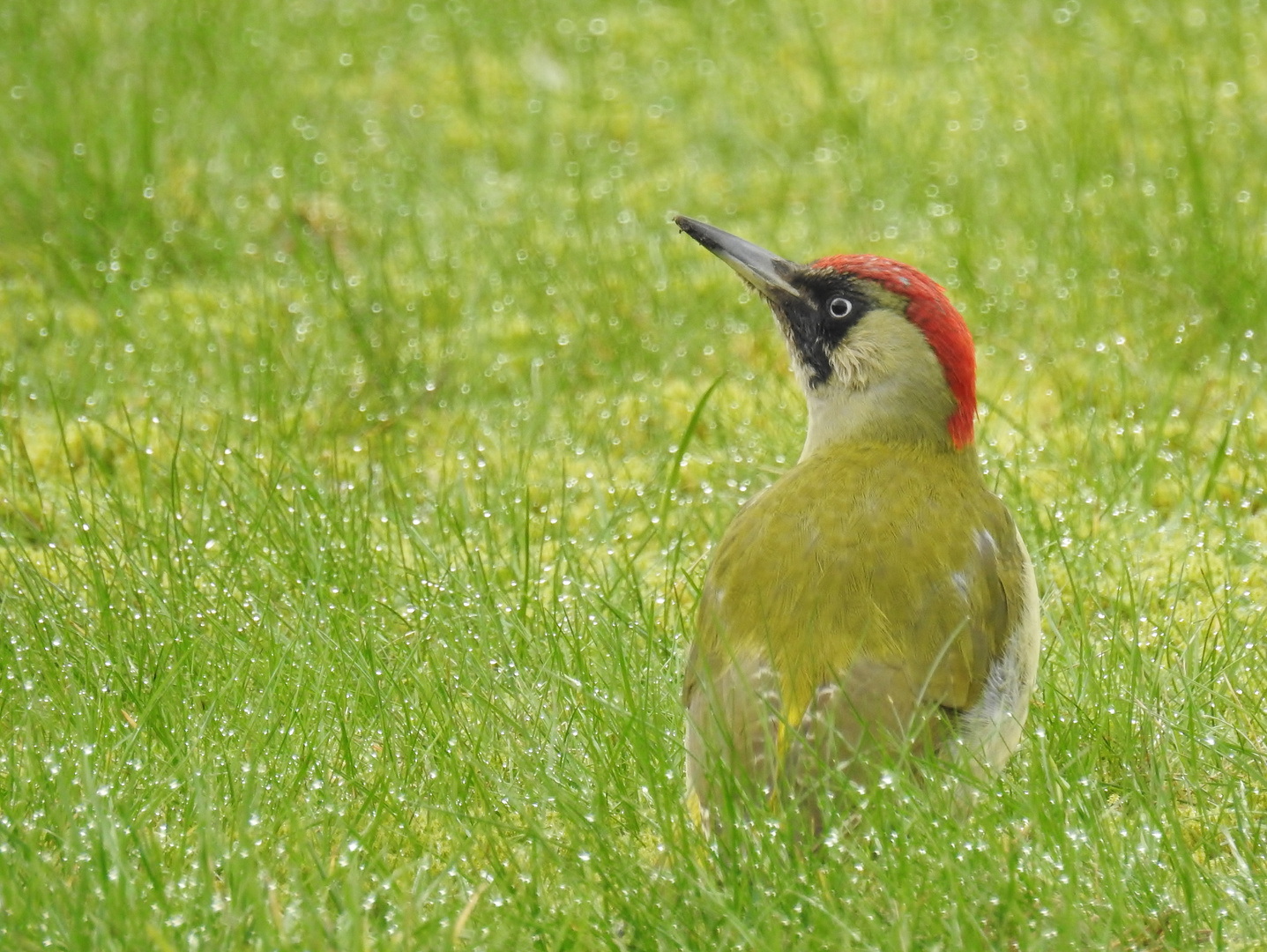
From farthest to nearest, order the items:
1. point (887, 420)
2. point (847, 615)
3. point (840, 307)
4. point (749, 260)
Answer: point (749, 260) < point (840, 307) < point (887, 420) < point (847, 615)

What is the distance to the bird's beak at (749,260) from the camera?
4.23 meters

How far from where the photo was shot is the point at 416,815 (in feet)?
11.4

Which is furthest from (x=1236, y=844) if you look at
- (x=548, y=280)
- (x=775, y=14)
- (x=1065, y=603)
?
(x=775, y=14)

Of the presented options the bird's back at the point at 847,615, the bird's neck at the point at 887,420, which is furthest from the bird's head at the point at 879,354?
the bird's back at the point at 847,615

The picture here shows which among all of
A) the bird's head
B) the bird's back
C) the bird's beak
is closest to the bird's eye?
the bird's head

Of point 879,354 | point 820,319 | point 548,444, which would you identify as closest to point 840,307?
point 820,319

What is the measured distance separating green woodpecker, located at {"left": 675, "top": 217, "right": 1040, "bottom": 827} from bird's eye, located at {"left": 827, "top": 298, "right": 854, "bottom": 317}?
7cm

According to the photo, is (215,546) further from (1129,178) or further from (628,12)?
(628,12)

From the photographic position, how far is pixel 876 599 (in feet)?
10.9

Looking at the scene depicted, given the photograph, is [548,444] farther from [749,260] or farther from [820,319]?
[820,319]

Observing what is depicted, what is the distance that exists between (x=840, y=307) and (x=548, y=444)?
4.32 ft

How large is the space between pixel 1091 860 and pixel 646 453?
235cm

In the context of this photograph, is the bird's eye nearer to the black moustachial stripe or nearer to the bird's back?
the black moustachial stripe

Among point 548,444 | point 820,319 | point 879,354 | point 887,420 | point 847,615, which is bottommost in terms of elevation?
point 847,615
